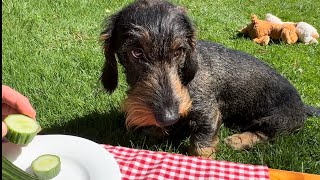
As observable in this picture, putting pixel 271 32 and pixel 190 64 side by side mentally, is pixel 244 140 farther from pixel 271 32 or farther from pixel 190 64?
pixel 271 32

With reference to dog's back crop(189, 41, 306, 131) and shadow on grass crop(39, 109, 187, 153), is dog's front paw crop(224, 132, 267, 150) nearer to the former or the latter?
dog's back crop(189, 41, 306, 131)

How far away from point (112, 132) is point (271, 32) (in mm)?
3848

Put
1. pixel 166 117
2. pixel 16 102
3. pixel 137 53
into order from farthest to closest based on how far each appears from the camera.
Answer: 1. pixel 137 53
2. pixel 166 117
3. pixel 16 102

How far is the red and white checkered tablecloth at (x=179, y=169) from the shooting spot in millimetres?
3012

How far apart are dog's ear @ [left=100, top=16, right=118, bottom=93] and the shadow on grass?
500 millimetres

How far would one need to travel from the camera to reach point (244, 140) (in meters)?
4.20

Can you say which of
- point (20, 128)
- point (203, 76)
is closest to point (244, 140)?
point (203, 76)

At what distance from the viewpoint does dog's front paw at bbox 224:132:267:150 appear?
4145 millimetres

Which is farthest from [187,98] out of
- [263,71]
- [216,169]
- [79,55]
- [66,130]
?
[79,55]

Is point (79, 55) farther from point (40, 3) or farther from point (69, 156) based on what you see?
point (69, 156)

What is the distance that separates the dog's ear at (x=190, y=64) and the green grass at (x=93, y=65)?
666 millimetres

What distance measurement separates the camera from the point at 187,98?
11.3ft

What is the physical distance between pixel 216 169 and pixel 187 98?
627 mm

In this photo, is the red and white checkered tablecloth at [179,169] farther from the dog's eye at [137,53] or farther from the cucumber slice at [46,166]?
the cucumber slice at [46,166]
